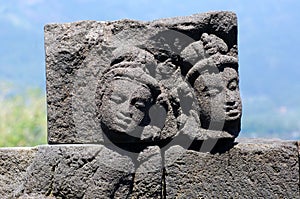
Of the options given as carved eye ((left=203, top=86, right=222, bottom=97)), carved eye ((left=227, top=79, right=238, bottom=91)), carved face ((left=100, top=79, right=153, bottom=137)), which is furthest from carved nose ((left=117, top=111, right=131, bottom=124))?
carved eye ((left=227, top=79, right=238, bottom=91))

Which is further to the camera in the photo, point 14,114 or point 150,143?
point 14,114

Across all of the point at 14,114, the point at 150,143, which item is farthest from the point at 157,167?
the point at 14,114

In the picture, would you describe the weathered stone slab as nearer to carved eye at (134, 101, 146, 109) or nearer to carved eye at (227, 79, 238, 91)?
carved eye at (134, 101, 146, 109)

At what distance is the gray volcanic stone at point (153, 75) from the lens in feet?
10.7

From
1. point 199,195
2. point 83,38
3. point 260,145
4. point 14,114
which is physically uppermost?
point 14,114

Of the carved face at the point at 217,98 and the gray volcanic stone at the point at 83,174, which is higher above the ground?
the carved face at the point at 217,98

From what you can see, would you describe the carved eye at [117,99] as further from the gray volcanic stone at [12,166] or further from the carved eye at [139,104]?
the gray volcanic stone at [12,166]

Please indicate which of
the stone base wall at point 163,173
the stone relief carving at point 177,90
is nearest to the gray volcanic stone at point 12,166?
the stone base wall at point 163,173

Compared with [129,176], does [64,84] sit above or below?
above

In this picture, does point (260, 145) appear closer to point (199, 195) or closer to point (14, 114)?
point (199, 195)

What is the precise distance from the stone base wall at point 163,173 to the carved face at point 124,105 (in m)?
0.16

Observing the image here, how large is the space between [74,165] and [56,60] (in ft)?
1.94

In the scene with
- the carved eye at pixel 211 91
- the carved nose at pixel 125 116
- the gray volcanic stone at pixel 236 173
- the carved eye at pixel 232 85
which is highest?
the carved eye at pixel 232 85

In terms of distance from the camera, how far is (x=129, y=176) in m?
3.26
